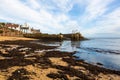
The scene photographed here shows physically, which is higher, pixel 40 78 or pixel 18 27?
pixel 18 27

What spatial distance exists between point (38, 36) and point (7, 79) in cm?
6599

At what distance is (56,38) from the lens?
69.4 m

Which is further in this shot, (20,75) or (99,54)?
(99,54)

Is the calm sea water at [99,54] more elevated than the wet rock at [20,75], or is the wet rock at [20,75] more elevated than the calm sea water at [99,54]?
the wet rock at [20,75]

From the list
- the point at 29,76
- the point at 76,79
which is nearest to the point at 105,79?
the point at 76,79

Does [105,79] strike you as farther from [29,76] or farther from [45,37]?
[45,37]

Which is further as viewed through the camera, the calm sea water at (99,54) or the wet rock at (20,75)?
the calm sea water at (99,54)

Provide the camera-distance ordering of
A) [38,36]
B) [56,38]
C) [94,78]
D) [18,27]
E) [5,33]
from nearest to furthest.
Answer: [94,78] → [5,33] → [56,38] → [38,36] → [18,27]

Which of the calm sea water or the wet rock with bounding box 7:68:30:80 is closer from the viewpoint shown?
the wet rock with bounding box 7:68:30:80

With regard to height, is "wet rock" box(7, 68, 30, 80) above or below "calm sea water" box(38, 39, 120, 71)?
above

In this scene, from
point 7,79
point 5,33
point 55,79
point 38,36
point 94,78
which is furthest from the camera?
point 38,36

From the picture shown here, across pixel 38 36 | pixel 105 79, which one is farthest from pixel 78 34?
pixel 105 79

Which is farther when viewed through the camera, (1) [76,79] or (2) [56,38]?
(2) [56,38]

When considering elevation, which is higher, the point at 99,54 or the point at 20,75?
the point at 20,75
